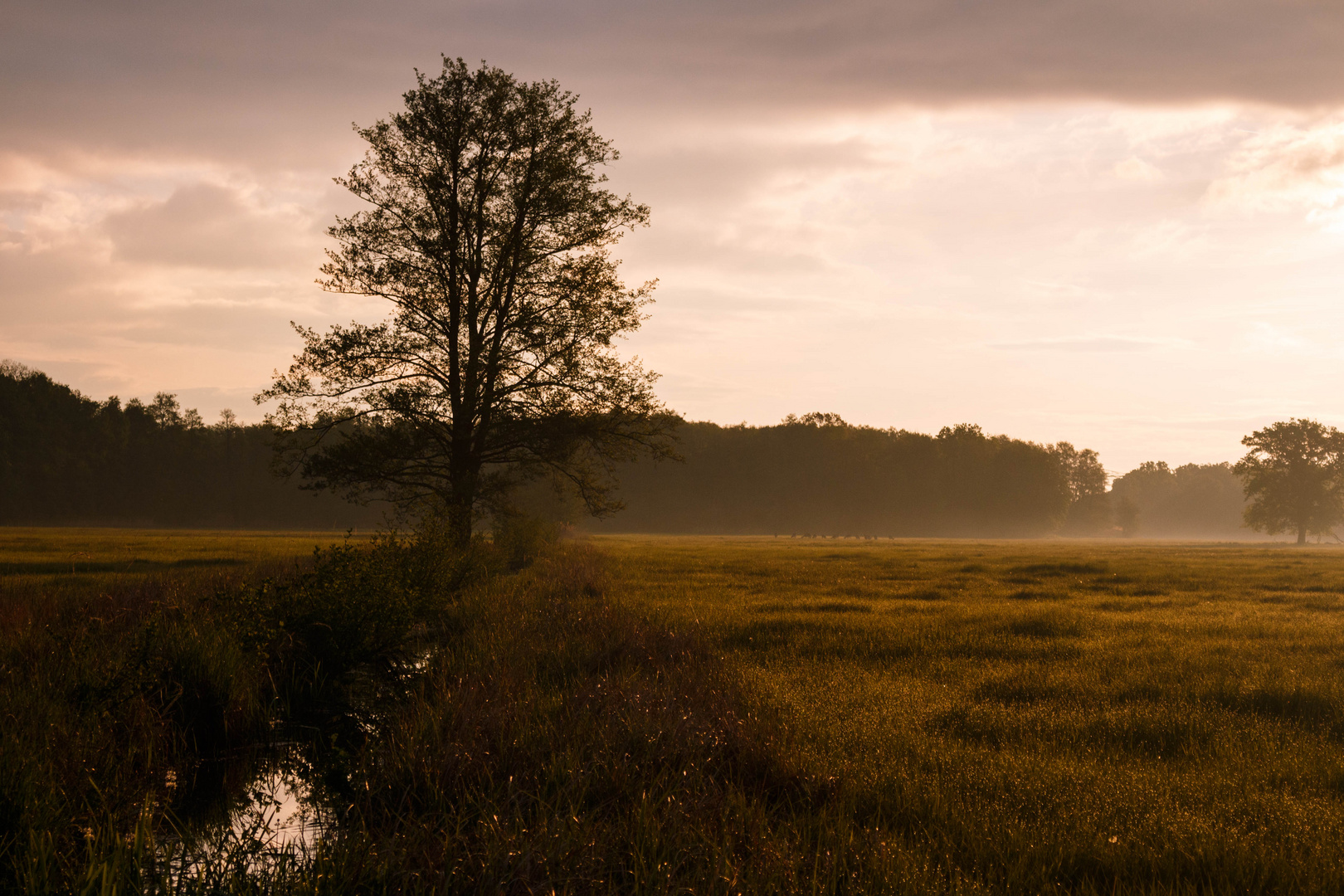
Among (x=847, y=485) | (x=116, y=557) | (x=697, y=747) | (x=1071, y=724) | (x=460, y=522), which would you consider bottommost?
(x=116, y=557)

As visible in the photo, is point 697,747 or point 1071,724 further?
point 1071,724

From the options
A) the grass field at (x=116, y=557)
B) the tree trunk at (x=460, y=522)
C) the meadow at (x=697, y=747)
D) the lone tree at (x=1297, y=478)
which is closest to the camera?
the meadow at (x=697, y=747)

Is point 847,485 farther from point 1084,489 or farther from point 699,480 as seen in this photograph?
point 1084,489

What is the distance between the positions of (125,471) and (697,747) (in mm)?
119522

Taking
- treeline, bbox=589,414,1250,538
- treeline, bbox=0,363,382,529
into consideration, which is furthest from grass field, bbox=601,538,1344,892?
treeline, bbox=589,414,1250,538

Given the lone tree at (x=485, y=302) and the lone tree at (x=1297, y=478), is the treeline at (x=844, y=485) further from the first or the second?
the lone tree at (x=485, y=302)

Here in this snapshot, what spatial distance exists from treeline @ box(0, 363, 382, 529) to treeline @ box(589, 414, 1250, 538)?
47576 mm

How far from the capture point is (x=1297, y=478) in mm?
82875

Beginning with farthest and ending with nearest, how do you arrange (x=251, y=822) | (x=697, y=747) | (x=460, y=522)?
(x=460, y=522)
(x=697, y=747)
(x=251, y=822)

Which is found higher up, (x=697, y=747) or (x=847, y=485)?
(x=847, y=485)

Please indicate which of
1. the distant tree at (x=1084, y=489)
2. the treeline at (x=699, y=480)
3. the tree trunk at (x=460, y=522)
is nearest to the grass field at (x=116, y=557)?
the tree trunk at (x=460, y=522)

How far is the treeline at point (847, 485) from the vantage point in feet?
419

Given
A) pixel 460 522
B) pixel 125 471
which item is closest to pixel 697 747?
pixel 460 522

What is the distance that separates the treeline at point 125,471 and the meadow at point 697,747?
83239 millimetres
